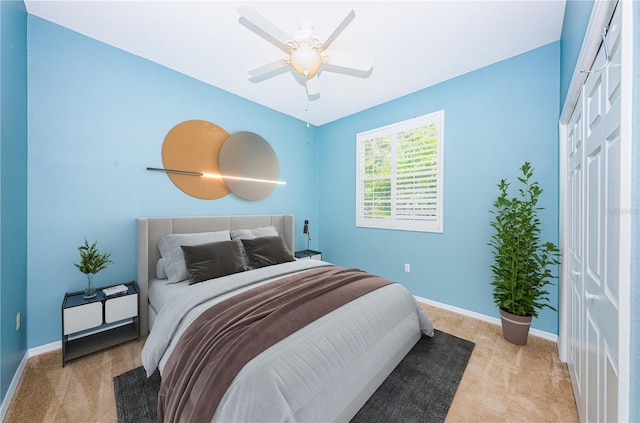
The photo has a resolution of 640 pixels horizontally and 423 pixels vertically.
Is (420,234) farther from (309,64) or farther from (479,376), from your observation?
(309,64)

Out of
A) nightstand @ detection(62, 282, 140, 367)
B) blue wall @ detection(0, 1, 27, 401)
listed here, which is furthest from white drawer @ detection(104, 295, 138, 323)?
blue wall @ detection(0, 1, 27, 401)

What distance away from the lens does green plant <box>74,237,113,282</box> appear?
6.74 feet

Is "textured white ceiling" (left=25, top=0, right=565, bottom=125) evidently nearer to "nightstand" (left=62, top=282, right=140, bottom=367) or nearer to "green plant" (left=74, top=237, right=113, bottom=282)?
"green plant" (left=74, top=237, right=113, bottom=282)

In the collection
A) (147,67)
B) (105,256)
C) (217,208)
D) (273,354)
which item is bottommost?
(273,354)

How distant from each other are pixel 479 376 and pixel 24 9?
4559mm

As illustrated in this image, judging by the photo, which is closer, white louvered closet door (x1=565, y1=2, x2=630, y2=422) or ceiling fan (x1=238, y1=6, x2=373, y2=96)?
white louvered closet door (x1=565, y1=2, x2=630, y2=422)

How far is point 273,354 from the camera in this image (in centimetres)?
117

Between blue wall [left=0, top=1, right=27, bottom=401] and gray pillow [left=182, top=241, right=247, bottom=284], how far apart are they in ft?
3.52

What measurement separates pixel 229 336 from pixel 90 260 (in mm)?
1732

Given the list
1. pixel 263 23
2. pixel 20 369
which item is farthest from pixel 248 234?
pixel 263 23

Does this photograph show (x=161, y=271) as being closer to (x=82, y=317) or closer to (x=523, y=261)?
(x=82, y=317)

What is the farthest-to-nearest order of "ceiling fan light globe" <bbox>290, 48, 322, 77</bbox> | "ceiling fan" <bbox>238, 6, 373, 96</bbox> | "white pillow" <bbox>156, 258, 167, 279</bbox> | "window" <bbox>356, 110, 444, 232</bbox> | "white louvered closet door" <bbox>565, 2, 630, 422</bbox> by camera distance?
1. "window" <bbox>356, 110, 444, 232</bbox>
2. "white pillow" <bbox>156, 258, 167, 279</bbox>
3. "ceiling fan light globe" <bbox>290, 48, 322, 77</bbox>
4. "ceiling fan" <bbox>238, 6, 373, 96</bbox>
5. "white louvered closet door" <bbox>565, 2, 630, 422</bbox>

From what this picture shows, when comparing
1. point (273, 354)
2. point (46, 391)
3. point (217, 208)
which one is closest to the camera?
point (273, 354)

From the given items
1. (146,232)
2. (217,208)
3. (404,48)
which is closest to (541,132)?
(404,48)
